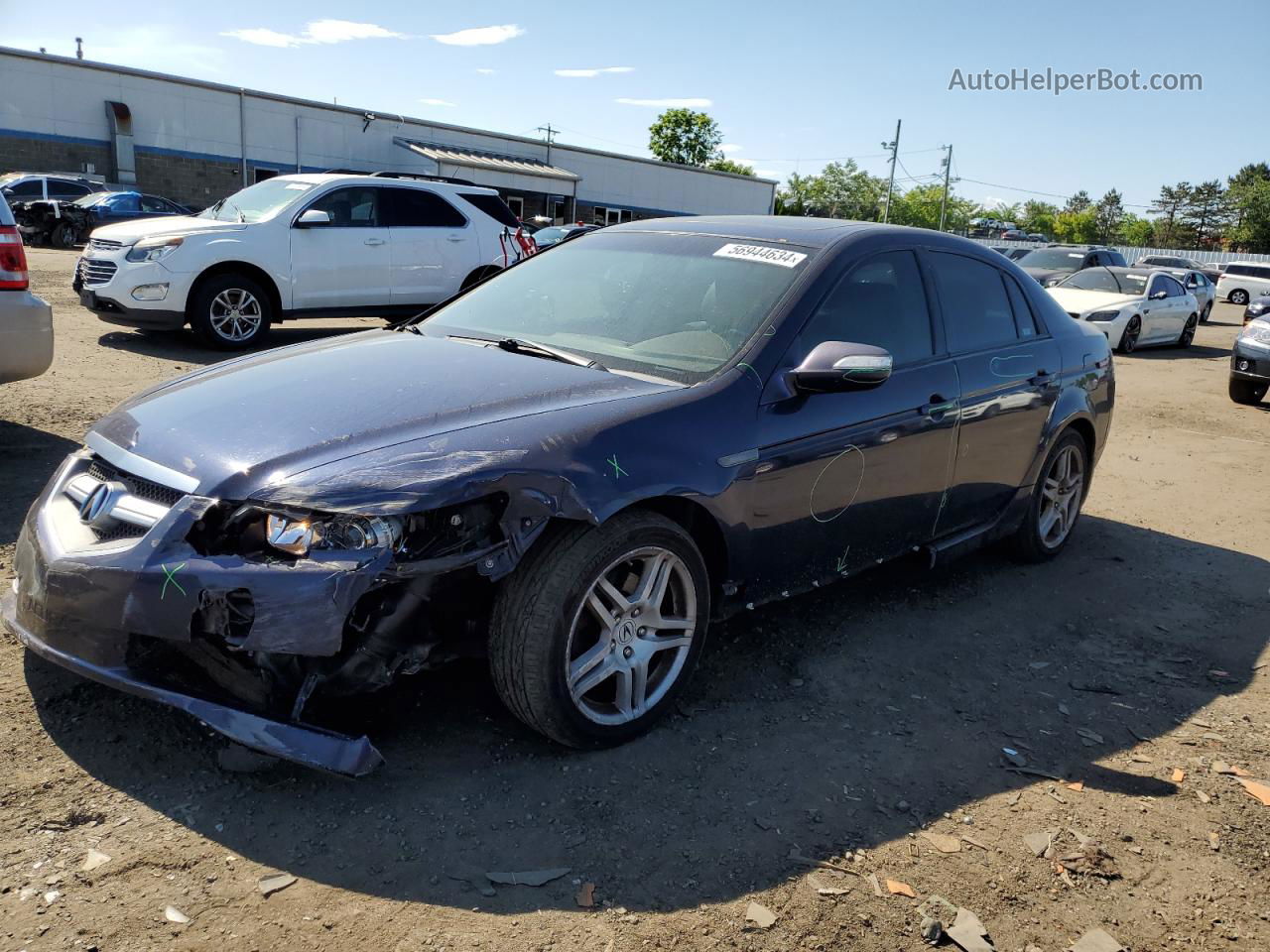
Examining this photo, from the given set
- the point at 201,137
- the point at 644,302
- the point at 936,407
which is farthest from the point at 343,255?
the point at 201,137

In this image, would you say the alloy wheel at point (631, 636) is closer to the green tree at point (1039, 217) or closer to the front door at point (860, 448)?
the front door at point (860, 448)

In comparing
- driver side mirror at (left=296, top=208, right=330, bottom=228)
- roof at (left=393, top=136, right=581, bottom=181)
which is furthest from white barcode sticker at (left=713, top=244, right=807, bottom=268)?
roof at (left=393, top=136, right=581, bottom=181)

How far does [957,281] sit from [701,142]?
82903 millimetres

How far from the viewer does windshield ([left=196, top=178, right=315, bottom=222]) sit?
10.5 meters

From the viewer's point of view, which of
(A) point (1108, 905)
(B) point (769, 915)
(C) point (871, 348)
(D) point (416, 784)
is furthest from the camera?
(C) point (871, 348)

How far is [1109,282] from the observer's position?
58.9ft

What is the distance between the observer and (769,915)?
2518mm

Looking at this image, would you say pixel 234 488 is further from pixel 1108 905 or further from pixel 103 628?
pixel 1108 905

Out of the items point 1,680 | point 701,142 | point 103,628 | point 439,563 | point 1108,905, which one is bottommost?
point 1108,905

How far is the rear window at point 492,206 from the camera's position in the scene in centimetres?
1205

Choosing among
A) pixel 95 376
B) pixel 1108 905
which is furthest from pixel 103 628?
pixel 95 376

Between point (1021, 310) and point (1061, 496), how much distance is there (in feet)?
3.71

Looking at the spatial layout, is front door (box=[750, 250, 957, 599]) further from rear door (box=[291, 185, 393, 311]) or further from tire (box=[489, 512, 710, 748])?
rear door (box=[291, 185, 393, 311])

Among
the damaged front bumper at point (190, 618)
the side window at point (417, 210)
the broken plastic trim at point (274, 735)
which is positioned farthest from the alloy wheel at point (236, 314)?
the broken plastic trim at point (274, 735)
